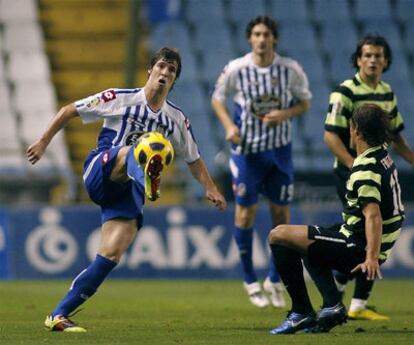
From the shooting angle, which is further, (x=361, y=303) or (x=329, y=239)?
(x=361, y=303)

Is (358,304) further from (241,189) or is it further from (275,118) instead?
(275,118)

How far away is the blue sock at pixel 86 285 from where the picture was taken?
7.36 m

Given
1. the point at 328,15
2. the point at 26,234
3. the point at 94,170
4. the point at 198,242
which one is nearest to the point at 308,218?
the point at 198,242

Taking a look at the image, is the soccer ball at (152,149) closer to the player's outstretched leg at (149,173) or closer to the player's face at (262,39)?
the player's outstretched leg at (149,173)

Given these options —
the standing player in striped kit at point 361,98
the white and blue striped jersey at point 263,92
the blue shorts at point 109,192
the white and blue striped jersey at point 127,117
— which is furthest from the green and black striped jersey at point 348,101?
the blue shorts at point 109,192

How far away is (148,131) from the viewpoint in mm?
7598

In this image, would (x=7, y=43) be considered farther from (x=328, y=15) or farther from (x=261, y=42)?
(x=261, y=42)

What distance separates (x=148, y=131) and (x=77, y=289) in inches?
43.1

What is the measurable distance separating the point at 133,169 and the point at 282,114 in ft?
11.2

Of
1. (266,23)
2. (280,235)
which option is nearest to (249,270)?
(266,23)

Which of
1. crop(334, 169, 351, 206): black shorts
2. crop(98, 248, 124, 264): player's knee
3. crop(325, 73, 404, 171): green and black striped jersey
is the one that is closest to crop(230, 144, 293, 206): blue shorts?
crop(334, 169, 351, 206): black shorts

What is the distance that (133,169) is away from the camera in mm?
6965

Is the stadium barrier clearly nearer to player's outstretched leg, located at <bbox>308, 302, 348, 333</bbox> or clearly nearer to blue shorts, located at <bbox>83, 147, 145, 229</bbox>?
blue shorts, located at <bbox>83, 147, 145, 229</bbox>

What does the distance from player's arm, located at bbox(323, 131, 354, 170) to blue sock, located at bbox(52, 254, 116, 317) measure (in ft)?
7.51
